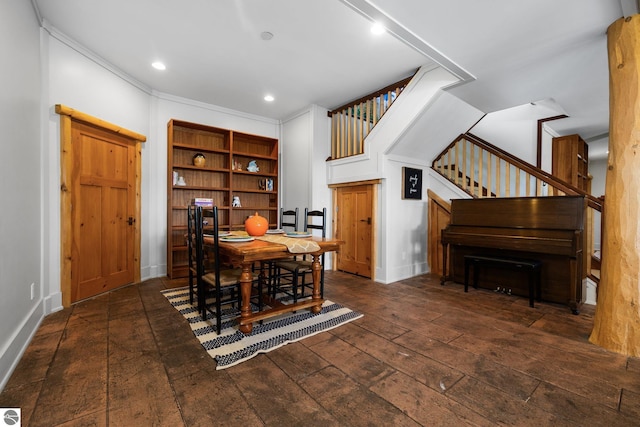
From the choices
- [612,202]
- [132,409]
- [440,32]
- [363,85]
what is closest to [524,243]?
[612,202]

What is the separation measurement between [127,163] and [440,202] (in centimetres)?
454

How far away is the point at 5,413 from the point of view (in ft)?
4.43

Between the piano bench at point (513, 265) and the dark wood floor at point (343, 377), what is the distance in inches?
17.8

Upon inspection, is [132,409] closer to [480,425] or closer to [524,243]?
[480,425]

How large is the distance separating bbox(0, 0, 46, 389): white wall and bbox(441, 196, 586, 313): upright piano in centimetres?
416

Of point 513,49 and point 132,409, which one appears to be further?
point 513,49

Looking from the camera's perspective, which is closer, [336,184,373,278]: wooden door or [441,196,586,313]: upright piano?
[441,196,586,313]: upright piano

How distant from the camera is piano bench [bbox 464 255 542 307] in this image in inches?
116

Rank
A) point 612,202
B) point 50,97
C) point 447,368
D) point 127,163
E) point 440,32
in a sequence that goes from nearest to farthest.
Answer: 1. point 447,368
2. point 612,202
3. point 440,32
4. point 50,97
5. point 127,163

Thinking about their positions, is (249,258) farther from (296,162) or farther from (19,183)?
(296,162)

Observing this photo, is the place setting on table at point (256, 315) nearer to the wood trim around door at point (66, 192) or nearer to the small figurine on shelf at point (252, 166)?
the wood trim around door at point (66, 192)

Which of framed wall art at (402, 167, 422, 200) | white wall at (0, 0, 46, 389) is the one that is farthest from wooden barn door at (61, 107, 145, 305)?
framed wall art at (402, 167, 422, 200)

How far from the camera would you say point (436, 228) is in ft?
14.6

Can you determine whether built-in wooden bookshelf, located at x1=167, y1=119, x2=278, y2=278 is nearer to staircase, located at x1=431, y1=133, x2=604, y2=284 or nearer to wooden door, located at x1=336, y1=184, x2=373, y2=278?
wooden door, located at x1=336, y1=184, x2=373, y2=278
